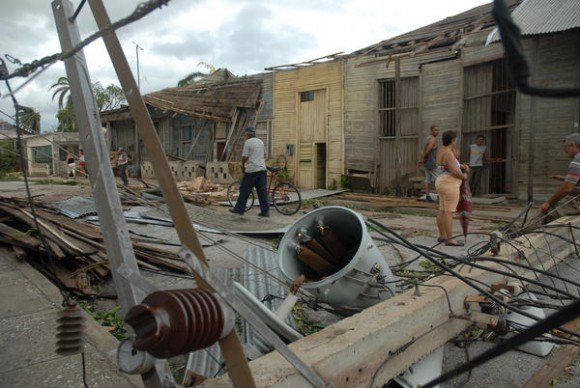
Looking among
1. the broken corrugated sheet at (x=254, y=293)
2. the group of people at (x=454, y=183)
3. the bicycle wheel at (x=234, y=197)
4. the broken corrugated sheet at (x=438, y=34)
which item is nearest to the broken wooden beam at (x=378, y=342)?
the broken corrugated sheet at (x=254, y=293)

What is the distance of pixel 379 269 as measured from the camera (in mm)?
3258

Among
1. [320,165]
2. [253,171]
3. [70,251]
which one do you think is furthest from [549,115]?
[70,251]

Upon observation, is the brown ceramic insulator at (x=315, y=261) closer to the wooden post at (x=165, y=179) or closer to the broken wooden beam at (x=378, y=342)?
the broken wooden beam at (x=378, y=342)

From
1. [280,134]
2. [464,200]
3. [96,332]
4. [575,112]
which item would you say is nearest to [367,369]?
[96,332]

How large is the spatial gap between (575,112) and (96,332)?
11.1 m

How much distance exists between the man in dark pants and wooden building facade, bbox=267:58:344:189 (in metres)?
6.96

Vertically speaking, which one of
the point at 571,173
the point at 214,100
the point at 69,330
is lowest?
the point at 69,330

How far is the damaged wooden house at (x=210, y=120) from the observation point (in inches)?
715

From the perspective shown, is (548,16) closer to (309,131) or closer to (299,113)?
(309,131)

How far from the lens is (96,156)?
1645 millimetres

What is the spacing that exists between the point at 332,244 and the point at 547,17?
27.2 ft

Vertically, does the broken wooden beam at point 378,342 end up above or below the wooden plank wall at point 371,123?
below

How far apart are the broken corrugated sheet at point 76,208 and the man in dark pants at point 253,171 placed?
2.84 metres

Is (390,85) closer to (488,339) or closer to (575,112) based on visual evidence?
(575,112)
